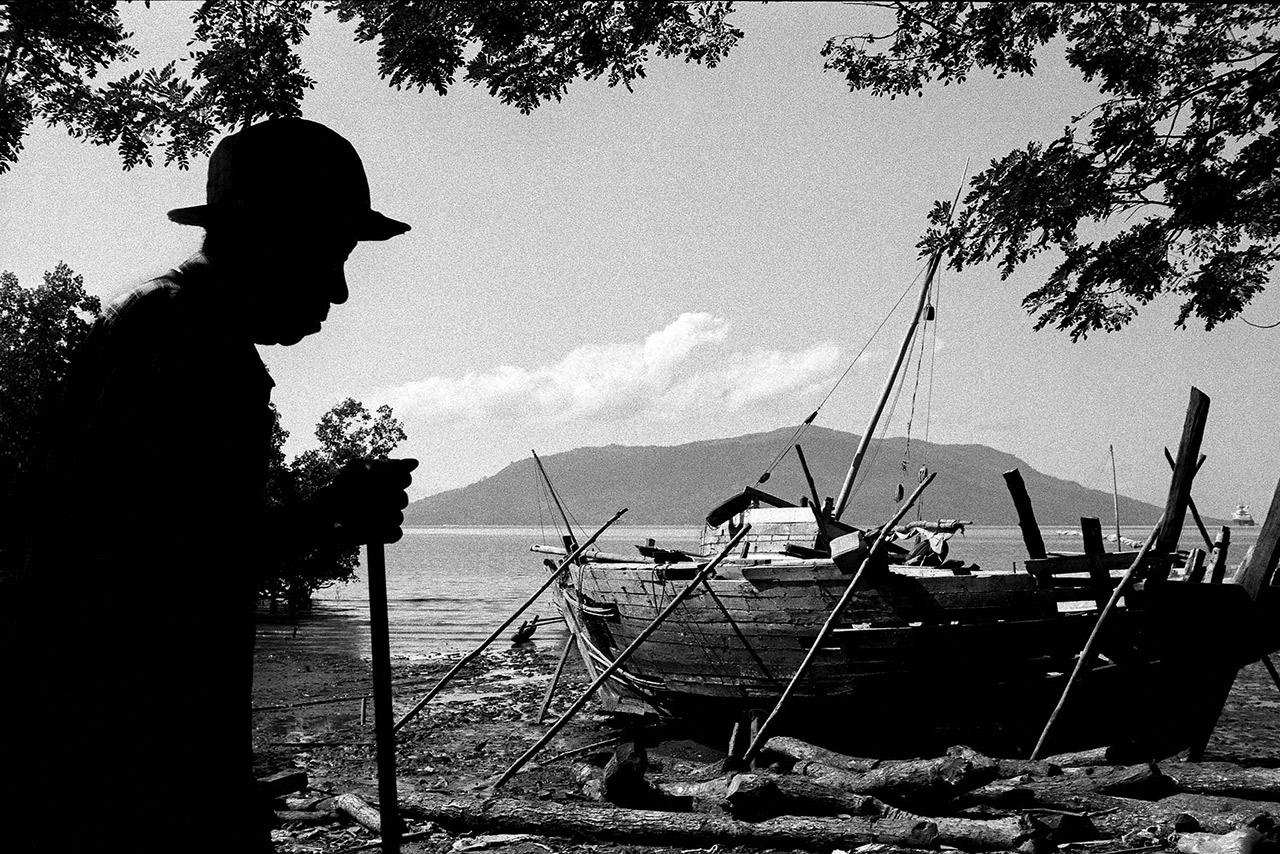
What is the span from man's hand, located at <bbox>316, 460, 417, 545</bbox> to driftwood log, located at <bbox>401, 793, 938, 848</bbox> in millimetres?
4976

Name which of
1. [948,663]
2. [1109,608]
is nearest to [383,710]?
[1109,608]

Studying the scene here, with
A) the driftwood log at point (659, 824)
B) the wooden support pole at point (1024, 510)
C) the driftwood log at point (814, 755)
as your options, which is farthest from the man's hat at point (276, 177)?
the wooden support pole at point (1024, 510)

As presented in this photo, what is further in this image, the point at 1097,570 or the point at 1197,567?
the point at 1197,567

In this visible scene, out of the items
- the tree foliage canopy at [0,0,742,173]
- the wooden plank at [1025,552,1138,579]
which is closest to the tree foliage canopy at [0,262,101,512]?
the tree foliage canopy at [0,0,742,173]

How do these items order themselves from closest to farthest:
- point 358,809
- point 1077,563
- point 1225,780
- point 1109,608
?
point 1225,780
point 358,809
point 1109,608
point 1077,563

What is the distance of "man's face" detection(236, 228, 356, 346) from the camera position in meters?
2.24

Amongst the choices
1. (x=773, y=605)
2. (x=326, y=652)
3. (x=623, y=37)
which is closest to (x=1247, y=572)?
(x=773, y=605)

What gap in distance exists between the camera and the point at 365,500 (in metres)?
2.35

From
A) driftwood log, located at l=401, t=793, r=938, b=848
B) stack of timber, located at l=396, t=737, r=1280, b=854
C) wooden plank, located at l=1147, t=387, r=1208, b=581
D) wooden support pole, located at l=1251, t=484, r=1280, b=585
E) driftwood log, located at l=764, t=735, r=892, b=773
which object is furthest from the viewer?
wooden plank, located at l=1147, t=387, r=1208, b=581

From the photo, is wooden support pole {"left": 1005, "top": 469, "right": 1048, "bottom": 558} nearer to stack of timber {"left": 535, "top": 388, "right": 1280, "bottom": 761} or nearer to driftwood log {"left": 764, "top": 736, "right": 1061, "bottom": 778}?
stack of timber {"left": 535, "top": 388, "right": 1280, "bottom": 761}

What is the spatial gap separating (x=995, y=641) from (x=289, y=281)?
983 centimetres

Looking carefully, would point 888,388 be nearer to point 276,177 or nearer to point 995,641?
point 995,641

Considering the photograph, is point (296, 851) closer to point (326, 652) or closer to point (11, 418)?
point (11, 418)

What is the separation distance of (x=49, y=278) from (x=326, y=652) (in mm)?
11762
